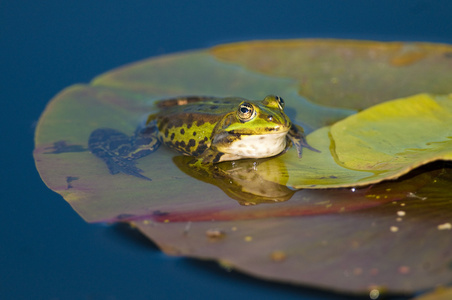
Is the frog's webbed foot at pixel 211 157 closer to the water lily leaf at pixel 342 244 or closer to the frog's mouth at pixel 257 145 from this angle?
the frog's mouth at pixel 257 145

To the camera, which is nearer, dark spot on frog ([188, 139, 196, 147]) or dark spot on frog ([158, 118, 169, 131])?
dark spot on frog ([188, 139, 196, 147])

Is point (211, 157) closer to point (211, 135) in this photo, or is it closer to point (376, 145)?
point (211, 135)

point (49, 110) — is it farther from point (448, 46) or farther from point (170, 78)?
point (448, 46)

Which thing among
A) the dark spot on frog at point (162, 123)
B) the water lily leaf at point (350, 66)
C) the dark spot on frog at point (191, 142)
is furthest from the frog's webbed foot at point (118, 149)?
the water lily leaf at point (350, 66)

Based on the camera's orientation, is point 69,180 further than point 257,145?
No

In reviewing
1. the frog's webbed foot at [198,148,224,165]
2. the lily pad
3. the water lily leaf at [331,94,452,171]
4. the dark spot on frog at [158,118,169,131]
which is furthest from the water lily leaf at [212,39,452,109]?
the dark spot on frog at [158,118,169,131]

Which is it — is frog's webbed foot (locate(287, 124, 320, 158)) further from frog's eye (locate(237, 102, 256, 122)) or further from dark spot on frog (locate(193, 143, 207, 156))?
dark spot on frog (locate(193, 143, 207, 156))

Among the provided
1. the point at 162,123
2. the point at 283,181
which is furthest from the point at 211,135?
the point at 283,181
